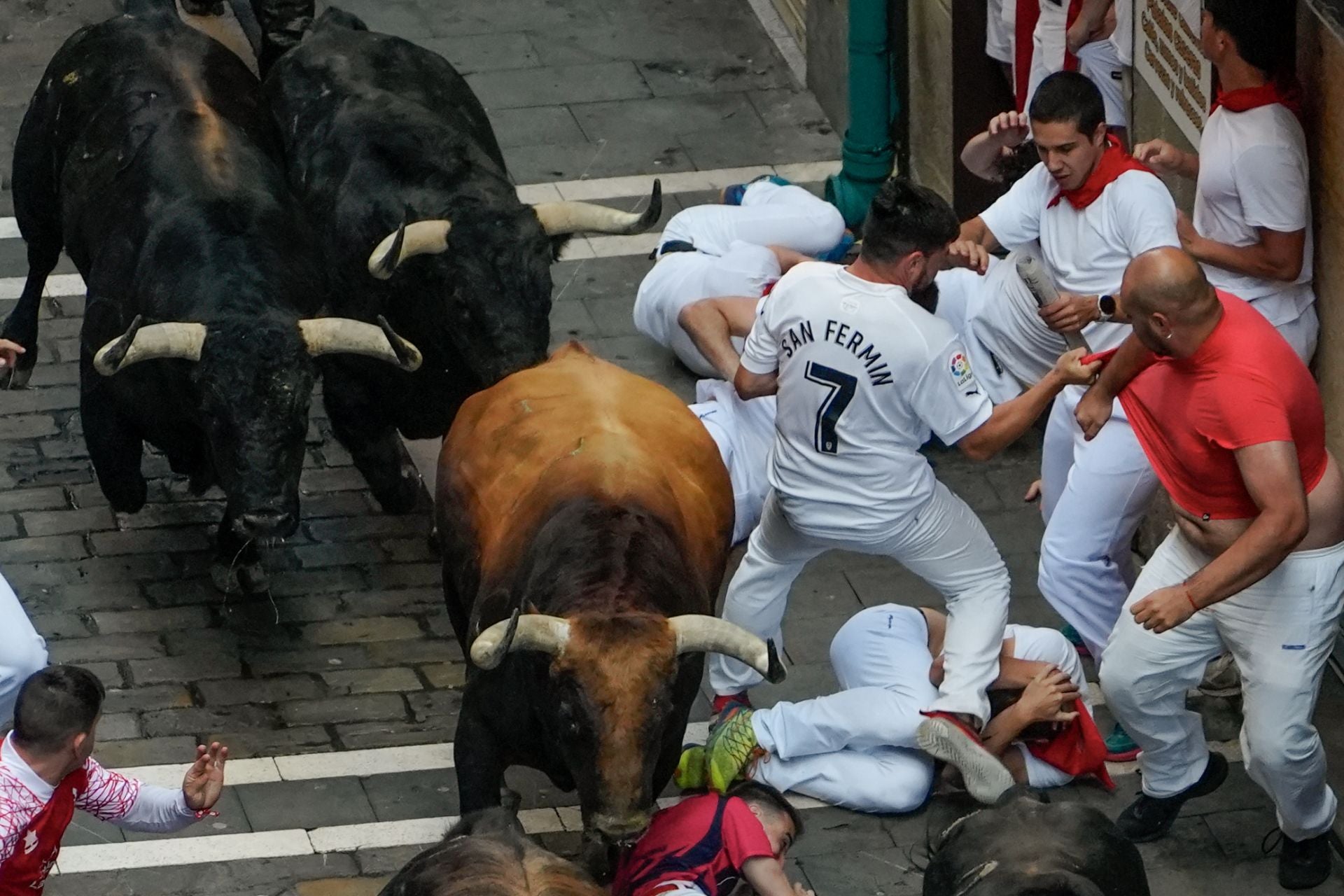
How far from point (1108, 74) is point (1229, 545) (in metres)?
3.34

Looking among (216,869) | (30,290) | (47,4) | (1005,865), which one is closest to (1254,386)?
(1005,865)

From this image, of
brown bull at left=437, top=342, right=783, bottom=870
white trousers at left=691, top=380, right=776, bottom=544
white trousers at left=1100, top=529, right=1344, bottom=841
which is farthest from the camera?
white trousers at left=691, top=380, right=776, bottom=544

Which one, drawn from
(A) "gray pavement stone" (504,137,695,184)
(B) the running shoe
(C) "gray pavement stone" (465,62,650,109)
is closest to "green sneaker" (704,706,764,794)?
(B) the running shoe

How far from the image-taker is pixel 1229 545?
7.05 m

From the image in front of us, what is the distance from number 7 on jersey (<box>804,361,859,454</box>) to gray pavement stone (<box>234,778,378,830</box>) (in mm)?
2253

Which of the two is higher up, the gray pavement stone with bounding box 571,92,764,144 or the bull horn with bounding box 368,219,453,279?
the bull horn with bounding box 368,219,453,279

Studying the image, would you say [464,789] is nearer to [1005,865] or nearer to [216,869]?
[216,869]

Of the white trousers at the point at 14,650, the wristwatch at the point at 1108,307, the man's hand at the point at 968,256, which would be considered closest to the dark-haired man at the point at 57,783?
the white trousers at the point at 14,650

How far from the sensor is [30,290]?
11016 mm

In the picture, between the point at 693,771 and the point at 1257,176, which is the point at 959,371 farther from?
the point at 693,771

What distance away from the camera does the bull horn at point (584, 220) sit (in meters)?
9.28

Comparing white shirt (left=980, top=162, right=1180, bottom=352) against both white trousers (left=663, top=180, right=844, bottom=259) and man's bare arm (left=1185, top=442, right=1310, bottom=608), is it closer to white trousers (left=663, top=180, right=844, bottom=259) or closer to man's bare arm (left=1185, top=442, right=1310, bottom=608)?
man's bare arm (left=1185, top=442, right=1310, bottom=608)

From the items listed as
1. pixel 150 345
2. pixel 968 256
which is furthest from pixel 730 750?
pixel 150 345

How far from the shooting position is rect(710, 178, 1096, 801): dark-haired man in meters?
7.53
